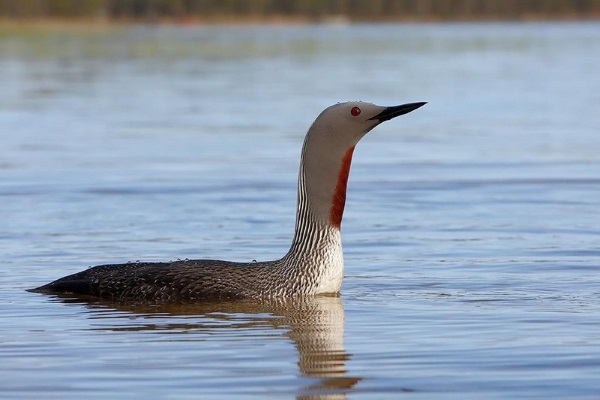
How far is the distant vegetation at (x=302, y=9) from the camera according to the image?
13312 cm

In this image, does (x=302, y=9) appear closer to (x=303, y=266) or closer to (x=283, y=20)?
(x=283, y=20)

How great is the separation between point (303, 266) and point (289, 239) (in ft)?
8.75

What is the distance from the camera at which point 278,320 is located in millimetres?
8406

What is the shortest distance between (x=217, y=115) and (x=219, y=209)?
11266mm

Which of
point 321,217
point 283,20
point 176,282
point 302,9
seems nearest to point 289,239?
point 321,217

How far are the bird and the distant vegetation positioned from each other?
12160 centimetres

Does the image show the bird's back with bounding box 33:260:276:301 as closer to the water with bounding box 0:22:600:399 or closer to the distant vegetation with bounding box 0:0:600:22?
the water with bounding box 0:22:600:399

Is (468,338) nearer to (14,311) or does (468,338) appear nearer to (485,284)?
(485,284)

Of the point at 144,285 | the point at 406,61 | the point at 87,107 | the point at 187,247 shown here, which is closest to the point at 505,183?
the point at 187,247

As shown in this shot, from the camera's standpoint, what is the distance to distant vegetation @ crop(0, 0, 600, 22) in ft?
437

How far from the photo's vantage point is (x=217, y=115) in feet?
80.4

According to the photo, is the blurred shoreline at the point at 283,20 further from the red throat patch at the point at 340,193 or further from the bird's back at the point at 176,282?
the red throat patch at the point at 340,193

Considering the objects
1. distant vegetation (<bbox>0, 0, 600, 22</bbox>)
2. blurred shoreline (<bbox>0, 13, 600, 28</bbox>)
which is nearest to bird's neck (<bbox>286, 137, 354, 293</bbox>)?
blurred shoreline (<bbox>0, 13, 600, 28</bbox>)

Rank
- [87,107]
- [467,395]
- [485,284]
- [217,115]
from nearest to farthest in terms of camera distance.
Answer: [467,395], [485,284], [217,115], [87,107]
